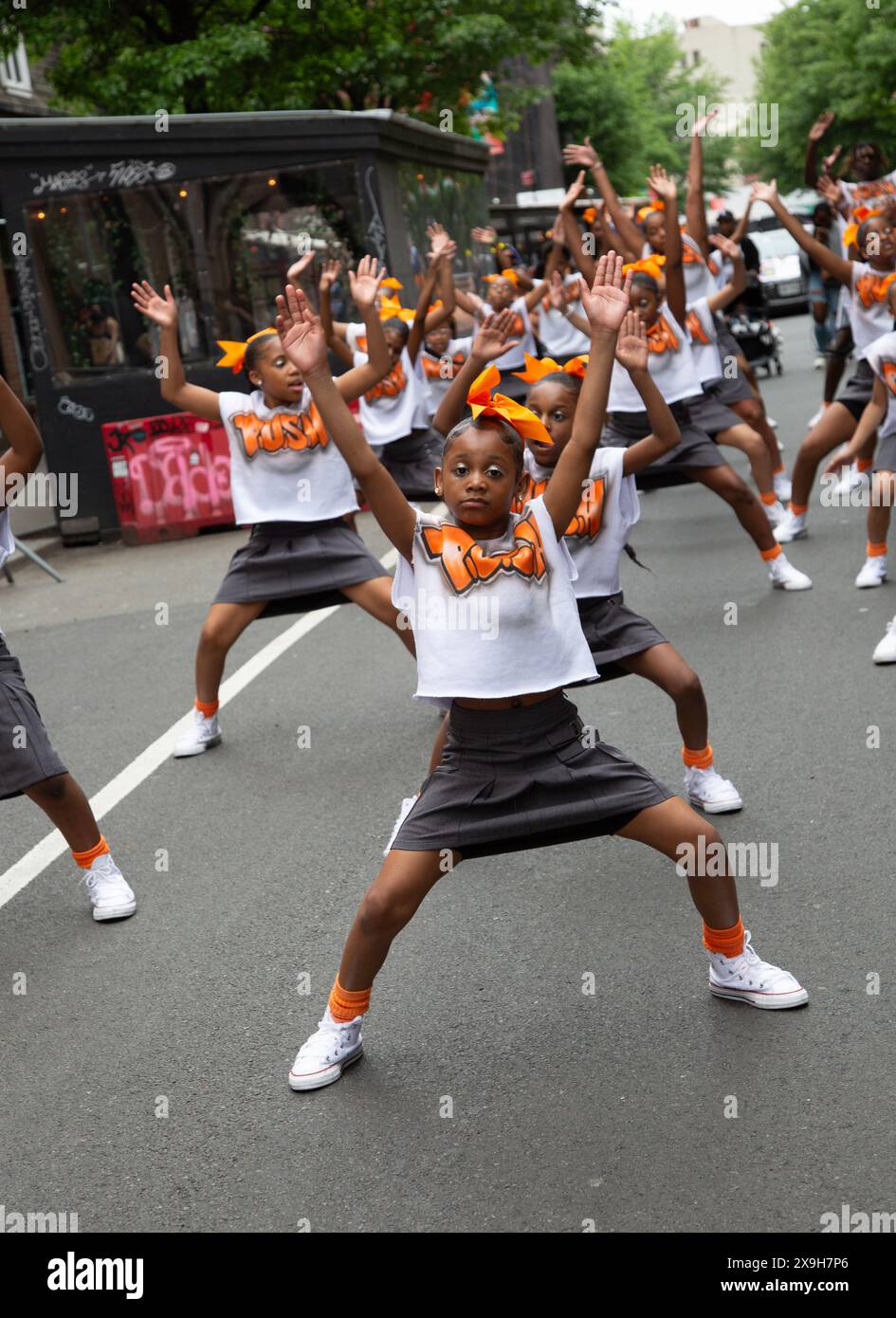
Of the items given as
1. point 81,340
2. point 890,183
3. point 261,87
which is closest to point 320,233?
point 81,340

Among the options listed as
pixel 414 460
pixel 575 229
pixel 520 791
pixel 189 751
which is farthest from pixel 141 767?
pixel 575 229

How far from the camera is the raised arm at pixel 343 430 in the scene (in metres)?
3.84

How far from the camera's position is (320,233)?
15156mm

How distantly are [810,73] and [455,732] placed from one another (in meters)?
45.5

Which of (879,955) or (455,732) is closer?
(455,732)

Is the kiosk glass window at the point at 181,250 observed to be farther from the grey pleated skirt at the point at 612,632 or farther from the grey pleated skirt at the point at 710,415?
the grey pleated skirt at the point at 612,632

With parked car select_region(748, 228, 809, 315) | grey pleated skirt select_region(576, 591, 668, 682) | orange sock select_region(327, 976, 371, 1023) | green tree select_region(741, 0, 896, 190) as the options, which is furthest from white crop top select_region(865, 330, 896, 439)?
parked car select_region(748, 228, 809, 315)

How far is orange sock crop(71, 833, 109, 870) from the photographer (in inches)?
206

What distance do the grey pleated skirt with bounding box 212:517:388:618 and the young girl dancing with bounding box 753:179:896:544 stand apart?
2938 millimetres

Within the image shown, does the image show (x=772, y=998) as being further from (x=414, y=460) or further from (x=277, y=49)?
(x=277, y=49)

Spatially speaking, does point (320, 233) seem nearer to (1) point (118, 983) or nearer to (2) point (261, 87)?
(2) point (261, 87)

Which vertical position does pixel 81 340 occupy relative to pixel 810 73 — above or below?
below

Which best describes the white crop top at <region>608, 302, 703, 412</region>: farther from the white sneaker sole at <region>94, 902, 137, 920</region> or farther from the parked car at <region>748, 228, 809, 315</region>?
the parked car at <region>748, 228, 809, 315</region>

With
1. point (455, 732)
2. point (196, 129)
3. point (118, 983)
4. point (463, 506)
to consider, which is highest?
point (196, 129)
